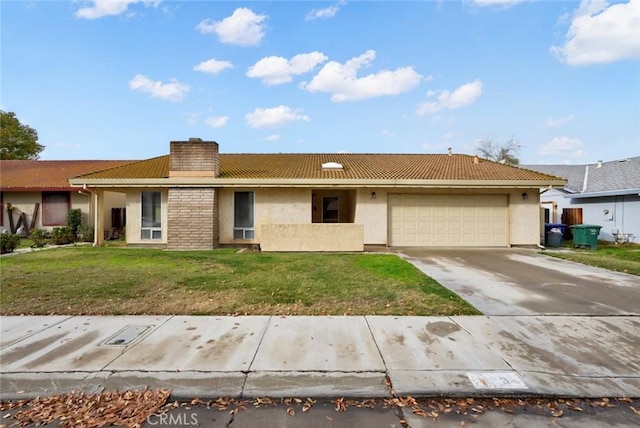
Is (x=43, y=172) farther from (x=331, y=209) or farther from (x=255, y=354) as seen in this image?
(x=255, y=354)

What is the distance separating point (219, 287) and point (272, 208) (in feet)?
22.7

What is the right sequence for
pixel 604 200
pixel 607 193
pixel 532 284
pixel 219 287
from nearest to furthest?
pixel 219 287, pixel 532 284, pixel 607 193, pixel 604 200

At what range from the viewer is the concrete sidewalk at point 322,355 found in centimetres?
312

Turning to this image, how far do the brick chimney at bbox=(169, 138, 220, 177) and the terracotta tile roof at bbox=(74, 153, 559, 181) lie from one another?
28.9 inches

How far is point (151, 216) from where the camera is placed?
529 inches

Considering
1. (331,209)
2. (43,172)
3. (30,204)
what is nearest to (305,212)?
(331,209)

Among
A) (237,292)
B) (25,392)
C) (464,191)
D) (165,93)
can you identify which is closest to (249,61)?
(165,93)

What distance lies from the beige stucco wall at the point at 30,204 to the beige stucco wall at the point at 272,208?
9.45m

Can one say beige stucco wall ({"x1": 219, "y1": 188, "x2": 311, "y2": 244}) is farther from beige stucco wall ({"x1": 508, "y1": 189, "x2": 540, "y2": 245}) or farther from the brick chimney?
beige stucco wall ({"x1": 508, "y1": 189, "x2": 540, "y2": 245})

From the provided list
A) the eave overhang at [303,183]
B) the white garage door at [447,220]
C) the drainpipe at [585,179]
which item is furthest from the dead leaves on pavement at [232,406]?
the drainpipe at [585,179]

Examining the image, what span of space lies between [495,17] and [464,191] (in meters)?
6.10

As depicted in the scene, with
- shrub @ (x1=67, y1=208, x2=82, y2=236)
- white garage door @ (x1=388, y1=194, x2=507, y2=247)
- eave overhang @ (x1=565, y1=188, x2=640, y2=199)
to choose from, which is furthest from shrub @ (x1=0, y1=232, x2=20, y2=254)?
eave overhang @ (x1=565, y1=188, x2=640, y2=199)

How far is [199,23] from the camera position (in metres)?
11.1

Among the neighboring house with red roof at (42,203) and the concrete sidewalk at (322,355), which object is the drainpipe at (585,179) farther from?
the neighboring house with red roof at (42,203)
